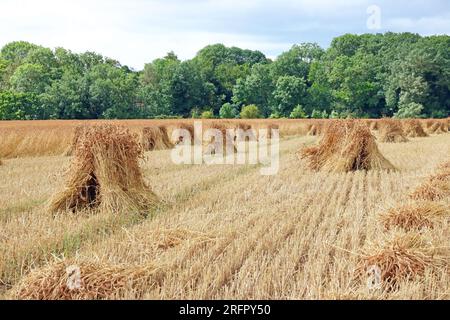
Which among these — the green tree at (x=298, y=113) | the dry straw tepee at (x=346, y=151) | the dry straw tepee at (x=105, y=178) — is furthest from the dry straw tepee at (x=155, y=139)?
the green tree at (x=298, y=113)

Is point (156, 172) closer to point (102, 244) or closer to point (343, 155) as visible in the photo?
point (343, 155)

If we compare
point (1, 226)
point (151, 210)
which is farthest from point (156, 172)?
point (1, 226)

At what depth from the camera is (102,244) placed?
19.2ft

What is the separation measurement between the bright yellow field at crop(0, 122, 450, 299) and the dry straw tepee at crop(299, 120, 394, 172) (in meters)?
1.76

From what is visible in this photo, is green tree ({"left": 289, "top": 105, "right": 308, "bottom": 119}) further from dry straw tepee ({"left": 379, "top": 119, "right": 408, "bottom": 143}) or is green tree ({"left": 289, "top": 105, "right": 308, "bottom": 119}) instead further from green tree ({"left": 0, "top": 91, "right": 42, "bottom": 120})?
dry straw tepee ({"left": 379, "top": 119, "right": 408, "bottom": 143})

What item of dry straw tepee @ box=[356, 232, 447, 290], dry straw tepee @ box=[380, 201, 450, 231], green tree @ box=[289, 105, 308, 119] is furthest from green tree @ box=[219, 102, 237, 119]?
dry straw tepee @ box=[356, 232, 447, 290]

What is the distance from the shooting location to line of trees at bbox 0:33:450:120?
199 feet

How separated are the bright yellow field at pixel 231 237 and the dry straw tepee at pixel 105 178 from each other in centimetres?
38

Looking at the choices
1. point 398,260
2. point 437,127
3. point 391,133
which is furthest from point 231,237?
point 437,127

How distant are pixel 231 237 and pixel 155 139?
47.1 feet

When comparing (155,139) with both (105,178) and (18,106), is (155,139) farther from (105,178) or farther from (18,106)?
(18,106)

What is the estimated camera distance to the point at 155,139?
2014 centimetres

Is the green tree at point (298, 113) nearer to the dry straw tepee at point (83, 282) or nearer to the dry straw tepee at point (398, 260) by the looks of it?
the dry straw tepee at point (398, 260)
